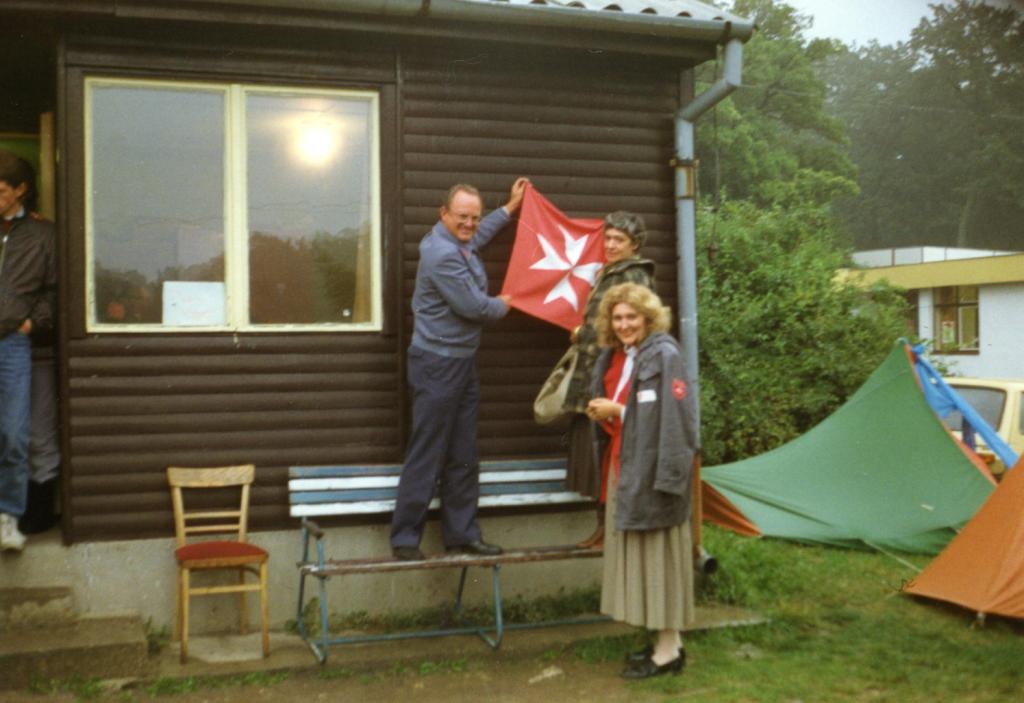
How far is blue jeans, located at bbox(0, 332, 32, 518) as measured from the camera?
19.1 ft

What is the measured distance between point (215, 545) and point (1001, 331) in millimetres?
28108

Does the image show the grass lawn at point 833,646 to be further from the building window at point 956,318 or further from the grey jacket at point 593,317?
the building window at point 956,318

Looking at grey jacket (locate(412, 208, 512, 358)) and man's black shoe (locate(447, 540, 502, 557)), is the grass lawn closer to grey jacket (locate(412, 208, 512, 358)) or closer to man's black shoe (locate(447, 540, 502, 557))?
man's black shoe (locate(447, 540, 502, 557))

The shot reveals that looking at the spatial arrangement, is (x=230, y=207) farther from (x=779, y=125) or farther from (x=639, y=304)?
(x=779, y=125)

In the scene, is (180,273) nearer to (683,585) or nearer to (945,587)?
(683,585)

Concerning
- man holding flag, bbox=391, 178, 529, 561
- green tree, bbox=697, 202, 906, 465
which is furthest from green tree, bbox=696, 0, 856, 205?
man holding flag, bbox=391, 178, 529, 561

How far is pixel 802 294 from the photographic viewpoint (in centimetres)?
1456

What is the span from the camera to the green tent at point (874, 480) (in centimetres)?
897

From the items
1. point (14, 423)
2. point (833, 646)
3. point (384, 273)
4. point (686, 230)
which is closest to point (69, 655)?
point (14, 423)

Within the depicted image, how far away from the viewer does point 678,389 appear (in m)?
5.32

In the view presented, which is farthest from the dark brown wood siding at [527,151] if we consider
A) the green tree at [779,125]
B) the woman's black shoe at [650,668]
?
the green tree at [779,125]

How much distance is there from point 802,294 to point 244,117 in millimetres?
9956

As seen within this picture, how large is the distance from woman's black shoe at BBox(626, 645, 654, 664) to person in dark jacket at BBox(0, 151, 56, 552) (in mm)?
3352

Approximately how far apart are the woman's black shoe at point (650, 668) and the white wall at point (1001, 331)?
25.7m
